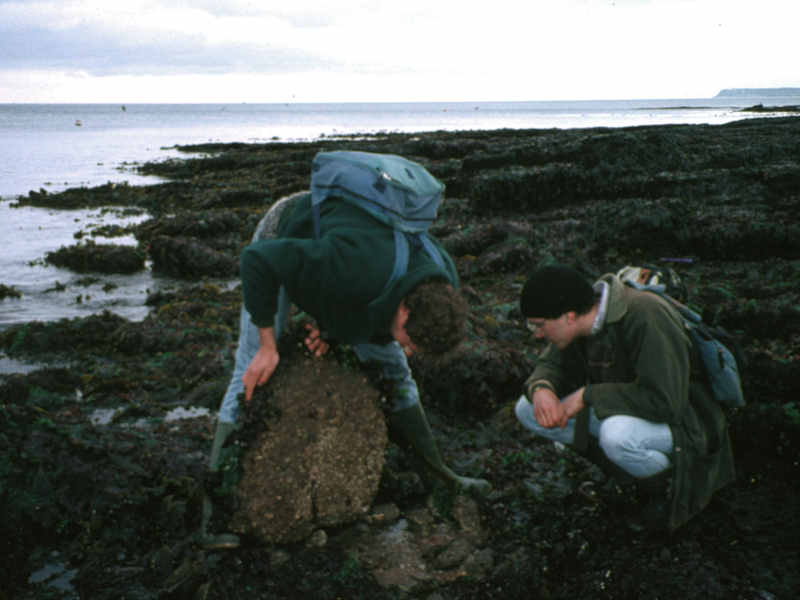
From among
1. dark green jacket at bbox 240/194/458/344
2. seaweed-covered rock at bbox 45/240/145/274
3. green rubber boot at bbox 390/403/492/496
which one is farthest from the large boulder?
seaweed-covered rock at bbox 45/240/145/274

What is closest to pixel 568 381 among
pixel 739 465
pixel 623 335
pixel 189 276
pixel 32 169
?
pixel 623 335

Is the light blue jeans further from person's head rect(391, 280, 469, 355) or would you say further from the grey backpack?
the grey backpack

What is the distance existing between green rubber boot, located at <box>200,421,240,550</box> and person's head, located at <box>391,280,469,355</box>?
132cm

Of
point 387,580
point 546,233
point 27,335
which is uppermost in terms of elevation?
point 546,233

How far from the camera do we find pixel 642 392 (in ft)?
9.68

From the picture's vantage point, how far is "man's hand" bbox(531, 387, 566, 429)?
130 inches

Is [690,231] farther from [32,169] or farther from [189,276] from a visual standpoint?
[32,169]

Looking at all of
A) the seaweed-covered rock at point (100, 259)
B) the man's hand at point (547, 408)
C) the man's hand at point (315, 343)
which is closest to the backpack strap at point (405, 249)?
the man's hand at point (315, 343)

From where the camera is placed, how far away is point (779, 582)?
2865mm

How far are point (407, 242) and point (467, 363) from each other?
2508mm

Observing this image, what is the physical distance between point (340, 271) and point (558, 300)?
122 cm

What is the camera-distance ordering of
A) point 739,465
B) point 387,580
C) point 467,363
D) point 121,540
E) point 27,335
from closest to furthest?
point 387,580 → point 121,540 → point 739,465 → point 467,363 → point 27,335

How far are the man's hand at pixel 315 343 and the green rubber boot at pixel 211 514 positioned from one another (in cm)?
62

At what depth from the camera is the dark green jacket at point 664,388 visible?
9.47 feet
